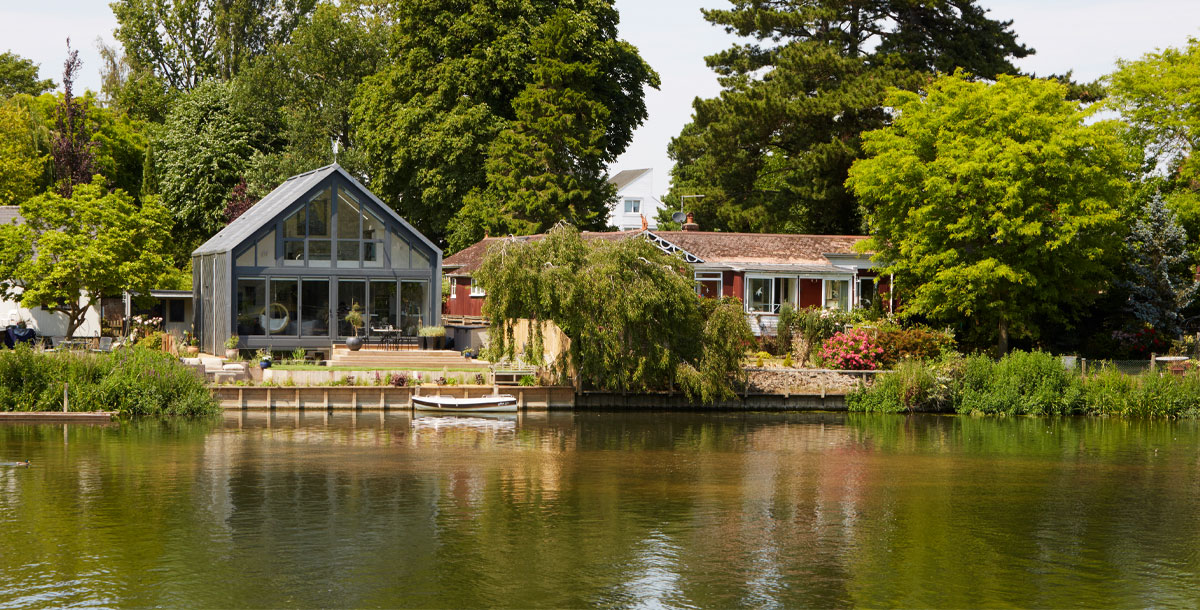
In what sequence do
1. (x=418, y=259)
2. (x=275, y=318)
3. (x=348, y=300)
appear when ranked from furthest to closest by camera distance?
(x=418, y=259)
(x=348, y=300)
(x=275, y=318)

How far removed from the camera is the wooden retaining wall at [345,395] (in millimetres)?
38812

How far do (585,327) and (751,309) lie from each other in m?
13.8

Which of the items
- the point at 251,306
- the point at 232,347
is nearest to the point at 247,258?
the point at 251,306

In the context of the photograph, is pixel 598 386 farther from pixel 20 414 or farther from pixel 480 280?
pixel 20 414

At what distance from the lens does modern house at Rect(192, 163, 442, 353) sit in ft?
147

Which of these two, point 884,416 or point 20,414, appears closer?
point 20,414

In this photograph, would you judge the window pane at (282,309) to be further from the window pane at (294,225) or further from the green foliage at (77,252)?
the green foliage at (77,252)

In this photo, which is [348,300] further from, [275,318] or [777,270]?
[777,270]

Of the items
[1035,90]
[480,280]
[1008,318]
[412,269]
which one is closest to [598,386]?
[480,280]

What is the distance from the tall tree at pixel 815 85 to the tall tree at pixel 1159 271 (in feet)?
38.2

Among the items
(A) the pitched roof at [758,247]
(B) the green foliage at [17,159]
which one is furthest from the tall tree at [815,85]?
(B) the green foliage at [17,159]

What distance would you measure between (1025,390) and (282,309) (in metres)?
26.3

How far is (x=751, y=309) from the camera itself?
2031 inches

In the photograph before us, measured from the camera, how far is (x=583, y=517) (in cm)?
2339
